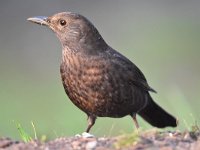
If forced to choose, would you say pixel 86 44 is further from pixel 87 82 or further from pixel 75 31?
pixel 87 82

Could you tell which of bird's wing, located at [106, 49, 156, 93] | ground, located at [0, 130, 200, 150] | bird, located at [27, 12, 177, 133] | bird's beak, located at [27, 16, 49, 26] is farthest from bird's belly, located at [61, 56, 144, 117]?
ground, located at [0, 130, 200, 150]

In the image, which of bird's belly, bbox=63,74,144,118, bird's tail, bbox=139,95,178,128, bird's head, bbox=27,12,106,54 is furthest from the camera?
bird's tail, bbox=139,95,178,128

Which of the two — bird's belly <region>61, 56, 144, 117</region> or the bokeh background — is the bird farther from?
the bokeh background

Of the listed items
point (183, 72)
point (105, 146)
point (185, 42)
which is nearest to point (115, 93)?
point (105, 146)

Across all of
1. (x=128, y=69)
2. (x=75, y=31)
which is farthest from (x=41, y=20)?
(x=128, y=69)

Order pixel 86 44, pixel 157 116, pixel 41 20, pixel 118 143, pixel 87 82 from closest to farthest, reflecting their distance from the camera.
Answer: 1. pixel 118 143
2. pixel 87 82
3. pixel 86 44
4. pixel 41 20
5. pixel 157 116

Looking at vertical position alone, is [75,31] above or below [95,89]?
above

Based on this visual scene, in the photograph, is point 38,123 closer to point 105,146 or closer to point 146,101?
point 146,101
